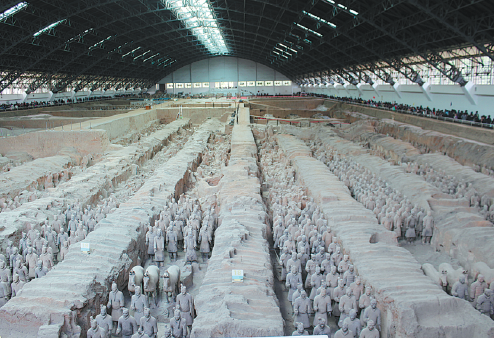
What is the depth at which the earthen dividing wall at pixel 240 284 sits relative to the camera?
14.4ft

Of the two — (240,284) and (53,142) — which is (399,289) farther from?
(53,142)

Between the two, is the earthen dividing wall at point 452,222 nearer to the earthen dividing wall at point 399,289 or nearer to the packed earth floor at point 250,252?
the packed earth floor at point 250,252

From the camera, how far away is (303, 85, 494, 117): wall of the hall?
18.7 metres

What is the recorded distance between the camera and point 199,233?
311 inches

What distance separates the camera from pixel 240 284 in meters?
5.26

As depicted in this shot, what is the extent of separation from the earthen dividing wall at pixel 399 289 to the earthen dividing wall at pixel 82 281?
3573 mm

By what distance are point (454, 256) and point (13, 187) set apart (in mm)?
10786

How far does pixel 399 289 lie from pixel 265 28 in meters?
26.9

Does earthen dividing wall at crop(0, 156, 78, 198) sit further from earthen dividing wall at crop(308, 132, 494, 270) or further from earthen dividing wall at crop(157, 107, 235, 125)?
earthen dividing wall at crop(157, 107, 235, 125)

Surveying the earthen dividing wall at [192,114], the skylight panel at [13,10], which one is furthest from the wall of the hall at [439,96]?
the skylight panel at [13,10]

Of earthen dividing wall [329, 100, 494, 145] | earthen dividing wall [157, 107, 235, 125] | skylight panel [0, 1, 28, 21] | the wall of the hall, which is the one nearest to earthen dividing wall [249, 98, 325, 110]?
the wall of the hall

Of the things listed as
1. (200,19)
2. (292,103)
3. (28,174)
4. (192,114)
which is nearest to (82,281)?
(28,174)

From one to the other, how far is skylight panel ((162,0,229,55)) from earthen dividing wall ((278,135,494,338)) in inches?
858

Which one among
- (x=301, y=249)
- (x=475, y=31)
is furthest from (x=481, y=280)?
(x=475, y=31)
